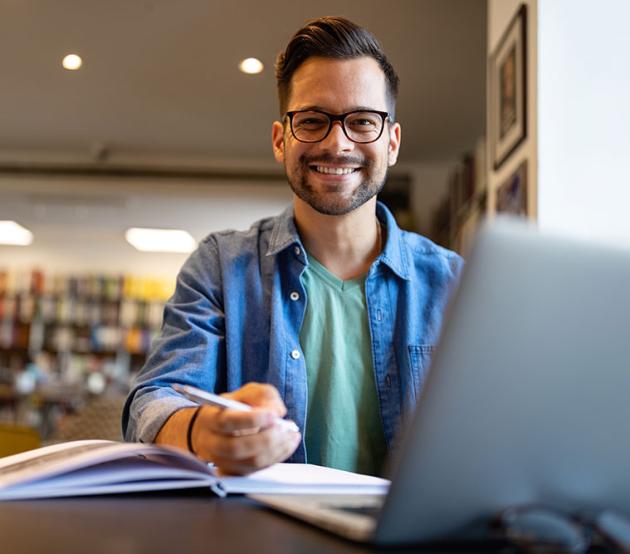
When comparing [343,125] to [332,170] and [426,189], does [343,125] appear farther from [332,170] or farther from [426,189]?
[426,189]

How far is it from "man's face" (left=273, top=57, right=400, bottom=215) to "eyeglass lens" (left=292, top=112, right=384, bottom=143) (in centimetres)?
1

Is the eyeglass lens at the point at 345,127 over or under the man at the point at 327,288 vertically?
over

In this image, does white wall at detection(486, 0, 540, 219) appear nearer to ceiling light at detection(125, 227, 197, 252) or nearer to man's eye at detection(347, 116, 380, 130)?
man's eye at detection(347, 116, 380, 130)

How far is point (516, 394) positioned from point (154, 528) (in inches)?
10.5

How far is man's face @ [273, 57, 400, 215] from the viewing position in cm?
135

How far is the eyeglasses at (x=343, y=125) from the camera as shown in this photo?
4.43ft

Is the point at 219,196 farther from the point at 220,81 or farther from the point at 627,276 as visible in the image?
the point at 627,276

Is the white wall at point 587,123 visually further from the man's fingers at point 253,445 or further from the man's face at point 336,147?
the man's fingers at point 253,445

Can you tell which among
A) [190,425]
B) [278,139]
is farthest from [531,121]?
[190,425]

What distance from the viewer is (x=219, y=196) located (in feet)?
23.9

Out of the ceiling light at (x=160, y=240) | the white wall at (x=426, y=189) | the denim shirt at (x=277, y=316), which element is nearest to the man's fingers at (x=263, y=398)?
the denim shirt at (x=277, y=316)

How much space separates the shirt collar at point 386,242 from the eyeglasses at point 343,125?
0.16 m

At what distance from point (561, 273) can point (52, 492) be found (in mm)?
481

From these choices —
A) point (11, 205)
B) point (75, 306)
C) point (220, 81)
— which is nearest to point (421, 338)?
point (220, 81)
